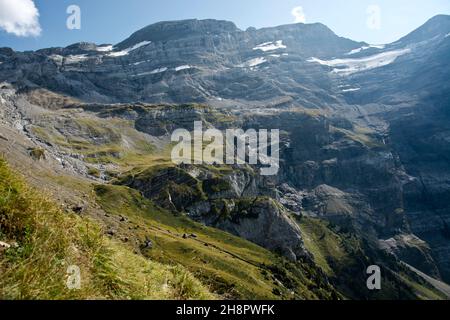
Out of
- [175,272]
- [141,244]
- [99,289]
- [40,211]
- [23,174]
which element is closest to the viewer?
[99,289]

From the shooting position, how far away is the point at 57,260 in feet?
27.1

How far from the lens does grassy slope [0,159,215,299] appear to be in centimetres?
750

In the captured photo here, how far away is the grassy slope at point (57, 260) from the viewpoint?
750 cm

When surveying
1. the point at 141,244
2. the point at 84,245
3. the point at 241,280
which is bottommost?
the point at 241,280
